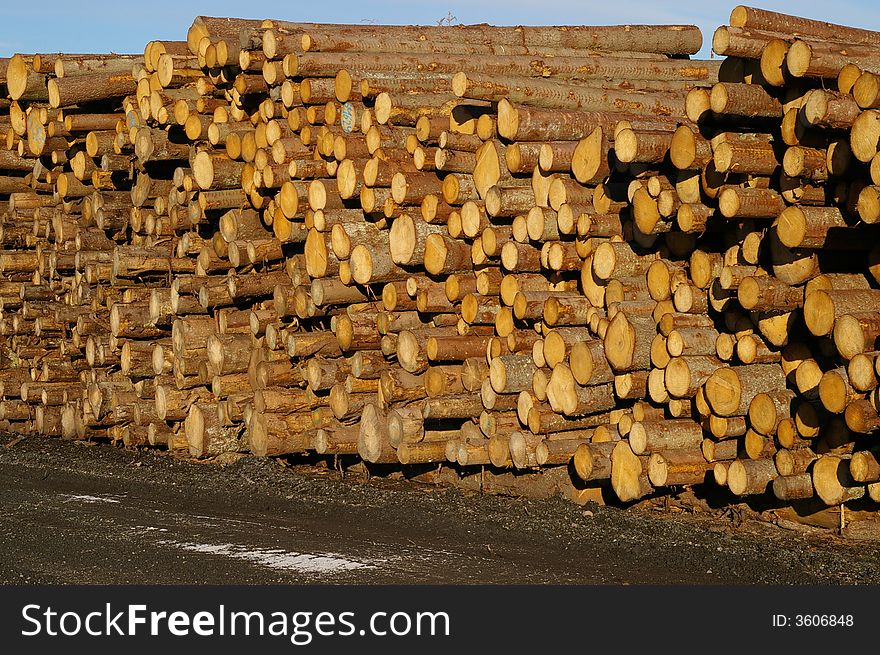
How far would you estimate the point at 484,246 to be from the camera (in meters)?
7.54

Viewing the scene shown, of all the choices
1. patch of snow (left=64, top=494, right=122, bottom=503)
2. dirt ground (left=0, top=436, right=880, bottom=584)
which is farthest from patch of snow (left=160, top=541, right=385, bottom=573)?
patch of snow (left=64, top=494, right=122, bottom=503)

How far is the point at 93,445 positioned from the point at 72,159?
9.50 feet

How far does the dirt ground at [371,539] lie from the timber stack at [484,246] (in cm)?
31

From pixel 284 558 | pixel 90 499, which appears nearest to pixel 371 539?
pixel 284 558

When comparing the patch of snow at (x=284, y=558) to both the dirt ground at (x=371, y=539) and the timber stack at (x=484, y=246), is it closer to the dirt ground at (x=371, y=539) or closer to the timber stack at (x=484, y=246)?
the dirt ground at (x=371, y=539)

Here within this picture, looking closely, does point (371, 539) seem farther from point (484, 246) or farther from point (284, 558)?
point (484, 246)

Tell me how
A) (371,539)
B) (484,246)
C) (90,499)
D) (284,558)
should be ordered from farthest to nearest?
(90,499) < (484,246) < (371,539) < (284,558)

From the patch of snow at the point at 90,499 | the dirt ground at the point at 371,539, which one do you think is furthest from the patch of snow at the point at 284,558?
the patch of snow at the point at 90,499

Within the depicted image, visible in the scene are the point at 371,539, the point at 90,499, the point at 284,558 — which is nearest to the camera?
the point at 284,558

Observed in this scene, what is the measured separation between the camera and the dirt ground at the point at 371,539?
19.4 ft

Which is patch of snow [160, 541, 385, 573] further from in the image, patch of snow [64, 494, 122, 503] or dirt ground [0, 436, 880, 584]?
patch of snow [64, 494, 122, 503]

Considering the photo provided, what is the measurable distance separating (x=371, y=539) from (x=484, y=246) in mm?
2028

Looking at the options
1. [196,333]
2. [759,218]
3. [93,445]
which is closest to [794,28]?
[759,218]

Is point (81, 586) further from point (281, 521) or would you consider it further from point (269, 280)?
point (269, 280)
